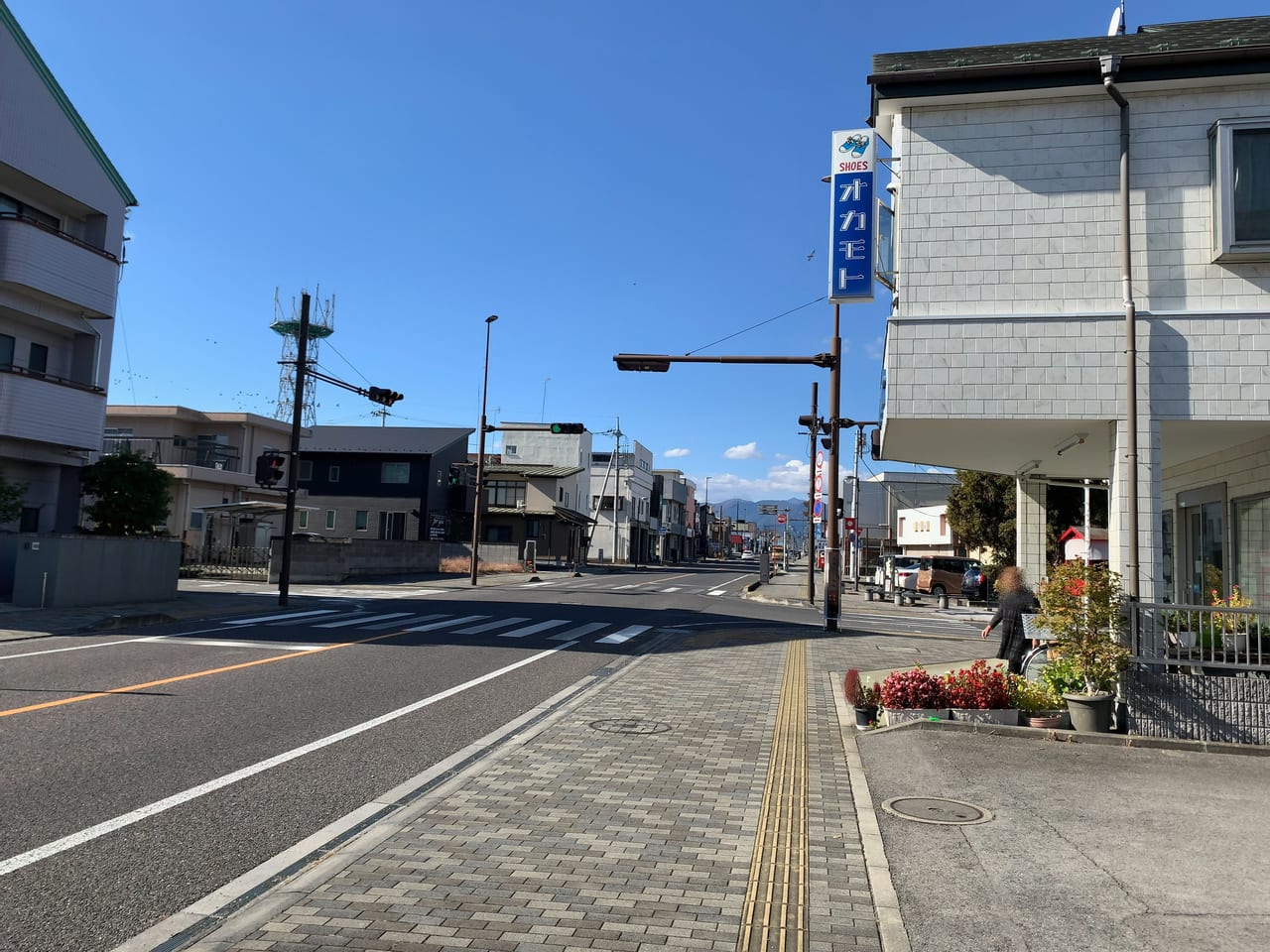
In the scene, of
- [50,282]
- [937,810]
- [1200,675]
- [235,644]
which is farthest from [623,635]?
[50,282]

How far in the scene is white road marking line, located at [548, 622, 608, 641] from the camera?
17.8 metres

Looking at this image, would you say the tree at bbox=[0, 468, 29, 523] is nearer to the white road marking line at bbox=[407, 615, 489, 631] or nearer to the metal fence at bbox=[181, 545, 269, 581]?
the white road marking line at bbox=[407, 615, 489, 631]

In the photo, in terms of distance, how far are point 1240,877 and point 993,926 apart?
5.83 ft

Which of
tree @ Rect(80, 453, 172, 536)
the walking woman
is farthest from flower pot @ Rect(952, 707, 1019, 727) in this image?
tree @ Rect(80, 453, 172, 536)

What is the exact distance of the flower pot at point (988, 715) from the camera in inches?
357

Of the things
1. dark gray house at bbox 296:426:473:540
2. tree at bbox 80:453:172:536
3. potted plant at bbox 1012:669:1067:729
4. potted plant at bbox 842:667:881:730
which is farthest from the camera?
dark gray house at bbox 296:426:473:540

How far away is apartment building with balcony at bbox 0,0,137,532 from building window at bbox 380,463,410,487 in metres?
30.1

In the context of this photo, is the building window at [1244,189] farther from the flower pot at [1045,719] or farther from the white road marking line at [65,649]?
the white road marking line at [65,649]

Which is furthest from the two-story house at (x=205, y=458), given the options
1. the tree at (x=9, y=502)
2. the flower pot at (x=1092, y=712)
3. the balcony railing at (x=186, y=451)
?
the flower pot at (x=1092, y=712)

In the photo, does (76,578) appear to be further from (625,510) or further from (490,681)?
(625,510)

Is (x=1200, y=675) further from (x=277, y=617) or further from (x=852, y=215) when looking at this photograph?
(x=277, y=617)

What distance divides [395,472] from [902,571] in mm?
32890

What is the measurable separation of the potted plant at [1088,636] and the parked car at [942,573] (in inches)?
1302

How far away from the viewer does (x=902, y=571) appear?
41.9 m
